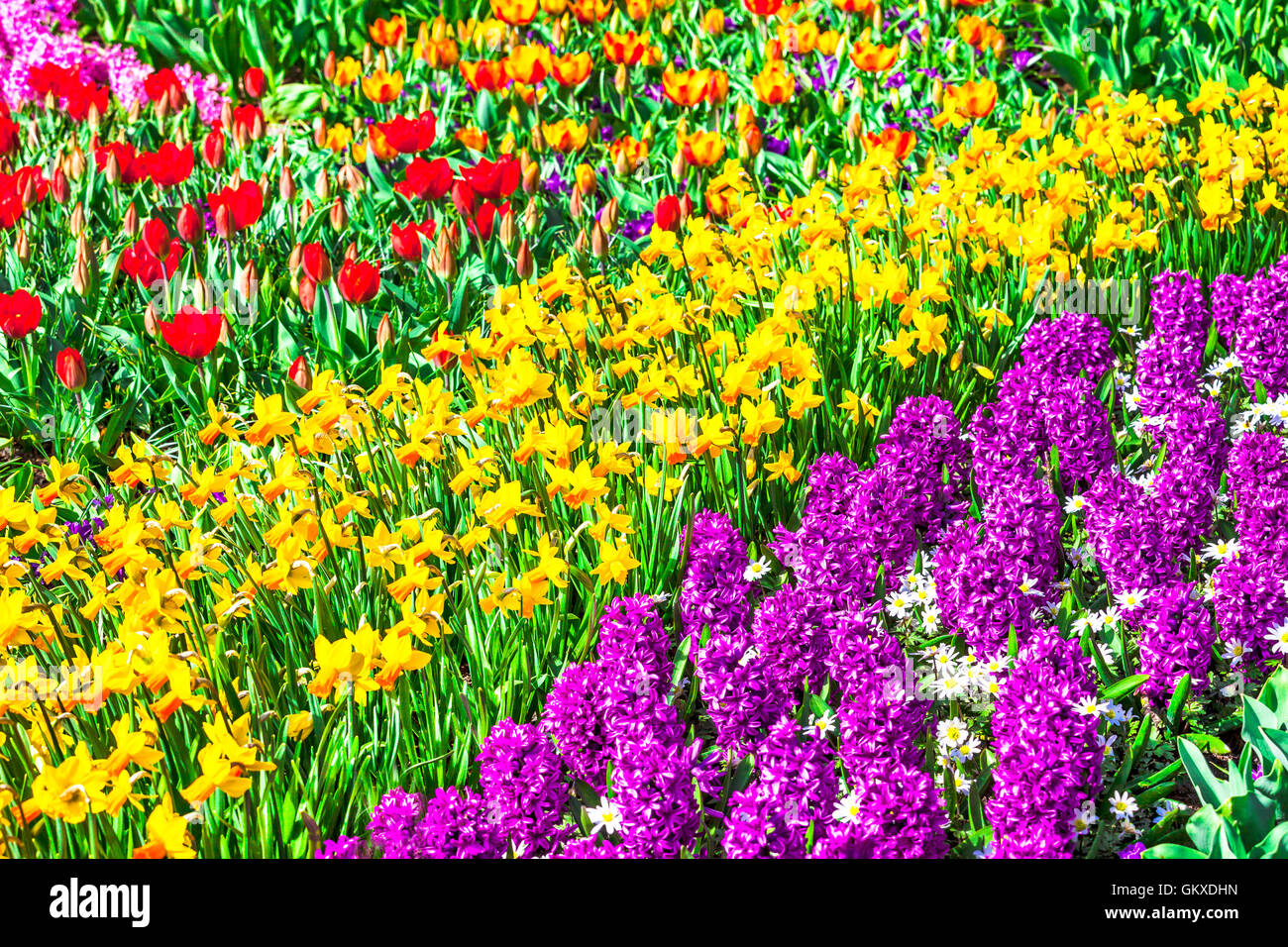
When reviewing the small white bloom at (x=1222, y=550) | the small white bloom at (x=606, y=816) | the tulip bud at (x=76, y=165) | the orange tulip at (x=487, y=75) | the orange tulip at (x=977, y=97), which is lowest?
the small white bloom at (x=606, y=816)

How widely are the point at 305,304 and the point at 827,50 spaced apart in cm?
293

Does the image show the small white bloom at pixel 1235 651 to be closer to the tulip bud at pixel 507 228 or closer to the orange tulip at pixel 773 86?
the tulip bud at pixel 507 228

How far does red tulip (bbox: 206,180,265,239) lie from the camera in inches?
143

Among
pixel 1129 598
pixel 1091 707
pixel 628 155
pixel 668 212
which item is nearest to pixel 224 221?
pixel 668 212

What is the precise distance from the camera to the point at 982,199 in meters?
3.79

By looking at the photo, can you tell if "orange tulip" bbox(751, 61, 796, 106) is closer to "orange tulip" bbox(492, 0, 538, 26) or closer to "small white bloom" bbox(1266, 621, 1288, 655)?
"orange tulip" bbox(492, 0, 538, 26)

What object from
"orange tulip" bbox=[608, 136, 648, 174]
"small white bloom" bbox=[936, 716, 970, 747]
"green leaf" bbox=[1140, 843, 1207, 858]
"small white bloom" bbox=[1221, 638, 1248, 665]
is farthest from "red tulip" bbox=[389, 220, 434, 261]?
"green leaf" bbox=[1140, 843, 1207, 858]

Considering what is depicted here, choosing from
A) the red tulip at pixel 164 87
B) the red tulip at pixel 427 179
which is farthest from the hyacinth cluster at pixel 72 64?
the red tulip at pixel 427 179

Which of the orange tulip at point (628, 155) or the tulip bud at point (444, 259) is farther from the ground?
the orange tulip at point (628, 155)

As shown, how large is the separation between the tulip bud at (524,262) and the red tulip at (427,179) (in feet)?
1.46

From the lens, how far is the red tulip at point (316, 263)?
10.8 feet

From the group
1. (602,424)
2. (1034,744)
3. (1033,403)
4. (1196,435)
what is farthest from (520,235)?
(1034,744)

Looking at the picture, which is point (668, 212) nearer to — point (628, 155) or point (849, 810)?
point (628, 155)

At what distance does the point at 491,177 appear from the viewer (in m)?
3.72
